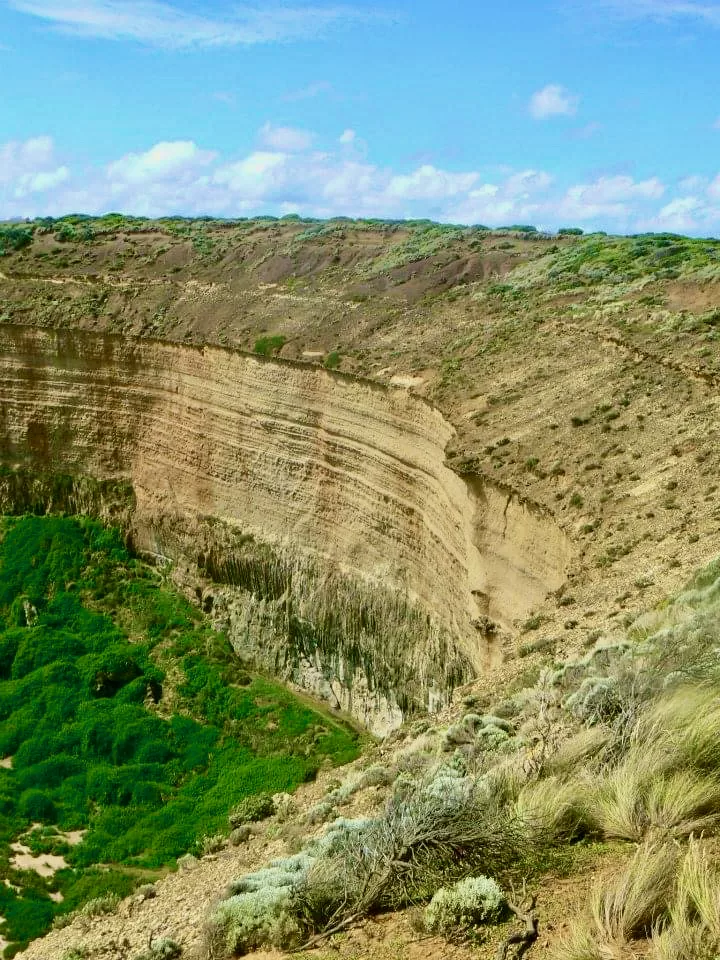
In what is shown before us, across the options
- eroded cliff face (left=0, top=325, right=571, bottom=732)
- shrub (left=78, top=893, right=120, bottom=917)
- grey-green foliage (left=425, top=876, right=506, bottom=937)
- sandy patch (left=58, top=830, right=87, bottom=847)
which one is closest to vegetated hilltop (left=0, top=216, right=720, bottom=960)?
grey-green foliage (left=425, top=876, right=506, bottom=937)

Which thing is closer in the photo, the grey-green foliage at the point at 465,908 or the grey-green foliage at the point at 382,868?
the grey-green foliage at the point at 465,908

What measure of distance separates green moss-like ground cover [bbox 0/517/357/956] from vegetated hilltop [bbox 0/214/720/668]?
7.43 m

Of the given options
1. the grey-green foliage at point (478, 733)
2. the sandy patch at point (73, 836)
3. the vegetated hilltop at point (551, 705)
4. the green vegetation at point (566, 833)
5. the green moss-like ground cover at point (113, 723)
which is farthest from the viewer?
the sandy patch at point (73, 836)

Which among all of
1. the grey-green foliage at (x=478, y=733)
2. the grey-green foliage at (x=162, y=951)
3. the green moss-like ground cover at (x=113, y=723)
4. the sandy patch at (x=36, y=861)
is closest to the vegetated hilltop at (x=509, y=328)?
the grey-green foliage at (x=478, y=733)

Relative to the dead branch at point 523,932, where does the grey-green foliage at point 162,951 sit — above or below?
below

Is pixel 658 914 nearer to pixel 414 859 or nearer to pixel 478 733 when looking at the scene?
pixel 414 859

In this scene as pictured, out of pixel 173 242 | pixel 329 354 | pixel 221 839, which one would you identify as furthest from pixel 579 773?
pixel 173 242

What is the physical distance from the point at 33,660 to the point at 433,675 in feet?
37.2

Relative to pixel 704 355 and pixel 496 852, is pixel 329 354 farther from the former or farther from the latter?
pixel 496 852

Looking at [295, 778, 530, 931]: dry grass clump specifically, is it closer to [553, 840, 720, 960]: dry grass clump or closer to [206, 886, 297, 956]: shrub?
[206, 886, 297, 956]: shrub

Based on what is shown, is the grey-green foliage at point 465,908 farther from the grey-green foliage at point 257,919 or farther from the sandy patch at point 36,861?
the sandy patch at point 36,861

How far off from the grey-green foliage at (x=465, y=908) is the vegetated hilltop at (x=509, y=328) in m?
5.59

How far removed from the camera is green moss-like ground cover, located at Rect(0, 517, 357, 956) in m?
19.6

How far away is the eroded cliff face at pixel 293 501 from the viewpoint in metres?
19.5
